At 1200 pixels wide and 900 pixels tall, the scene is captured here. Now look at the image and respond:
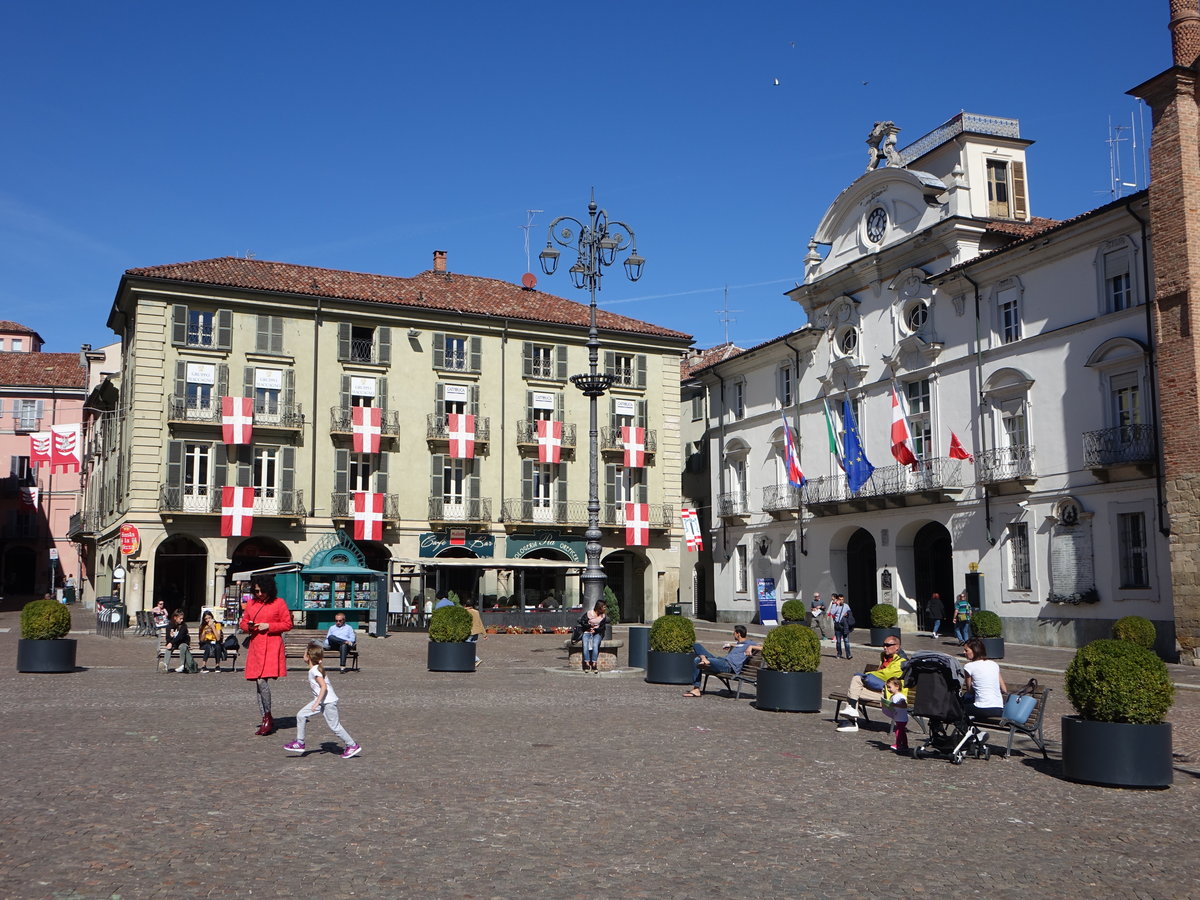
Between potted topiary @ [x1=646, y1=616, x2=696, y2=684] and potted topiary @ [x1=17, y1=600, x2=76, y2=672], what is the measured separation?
10599 mm

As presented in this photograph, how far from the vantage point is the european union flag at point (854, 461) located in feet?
128

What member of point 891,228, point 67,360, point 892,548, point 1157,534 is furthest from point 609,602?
point 67,360

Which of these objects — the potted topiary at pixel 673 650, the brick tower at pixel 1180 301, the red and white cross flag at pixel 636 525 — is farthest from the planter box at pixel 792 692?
the red and white cross flag at pixel 636 525

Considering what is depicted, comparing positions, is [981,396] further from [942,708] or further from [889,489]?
[942,708]

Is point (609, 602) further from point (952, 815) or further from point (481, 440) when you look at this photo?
point (952, 815)

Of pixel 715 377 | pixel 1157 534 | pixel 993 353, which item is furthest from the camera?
pixel 715 377

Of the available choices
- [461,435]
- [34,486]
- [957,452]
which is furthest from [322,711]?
[34,486]

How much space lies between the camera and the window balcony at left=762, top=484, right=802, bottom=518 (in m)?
44.2

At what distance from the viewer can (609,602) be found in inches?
1724

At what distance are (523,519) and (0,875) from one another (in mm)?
40761

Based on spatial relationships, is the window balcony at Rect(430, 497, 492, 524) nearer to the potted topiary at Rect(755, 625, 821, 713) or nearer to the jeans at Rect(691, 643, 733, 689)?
the jeans at Rect(691, 643, 733, 689)

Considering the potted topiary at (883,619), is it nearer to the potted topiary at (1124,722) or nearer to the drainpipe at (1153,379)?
the drainpipe at (1153,379)

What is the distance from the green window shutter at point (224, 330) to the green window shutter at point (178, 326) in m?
1.20

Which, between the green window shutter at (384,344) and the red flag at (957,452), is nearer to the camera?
the red flag at (957,452)
